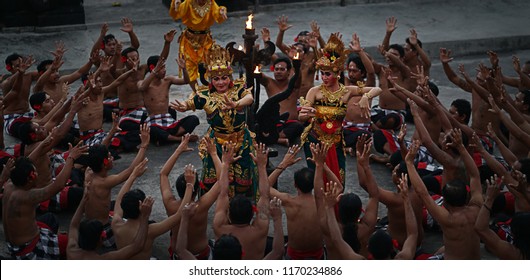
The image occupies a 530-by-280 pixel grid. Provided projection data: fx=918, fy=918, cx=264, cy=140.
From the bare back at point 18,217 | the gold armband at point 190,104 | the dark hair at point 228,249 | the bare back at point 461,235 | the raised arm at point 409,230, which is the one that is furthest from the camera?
the gold armband at point 190,104

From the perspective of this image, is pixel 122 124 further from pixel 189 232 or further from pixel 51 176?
pixel 189 232

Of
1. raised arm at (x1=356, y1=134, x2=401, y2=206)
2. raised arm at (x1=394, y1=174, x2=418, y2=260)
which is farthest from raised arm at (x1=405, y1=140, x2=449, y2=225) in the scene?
raised arm at (x1=356, y1=134, x2=401, y2=206)

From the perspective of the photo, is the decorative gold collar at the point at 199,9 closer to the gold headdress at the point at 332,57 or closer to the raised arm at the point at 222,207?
the gold headdress at the point at 332,57

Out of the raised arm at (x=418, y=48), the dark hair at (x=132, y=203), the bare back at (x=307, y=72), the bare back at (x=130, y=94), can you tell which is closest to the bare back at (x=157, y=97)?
the bare back at (x=130, y=94)

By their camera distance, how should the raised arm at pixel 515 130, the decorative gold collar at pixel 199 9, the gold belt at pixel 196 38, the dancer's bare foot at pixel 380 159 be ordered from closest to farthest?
the raised arm at pixel 515 130
the dancer's bare foot at pixel 380 159
the decorative gold collar at pixel 199 9
the gold belt at pixel 196 38

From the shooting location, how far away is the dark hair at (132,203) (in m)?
7.76

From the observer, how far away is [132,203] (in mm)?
7770

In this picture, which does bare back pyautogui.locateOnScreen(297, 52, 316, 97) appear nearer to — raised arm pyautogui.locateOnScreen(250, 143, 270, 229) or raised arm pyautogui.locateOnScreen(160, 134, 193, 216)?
raised arm pyautogui.locateOnScreen(160, 134, 193, 216)

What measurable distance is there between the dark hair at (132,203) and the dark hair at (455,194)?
2.59 m

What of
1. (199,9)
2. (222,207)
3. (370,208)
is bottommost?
(370,208)

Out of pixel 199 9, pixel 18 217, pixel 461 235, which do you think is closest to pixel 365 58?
pixel 199 9

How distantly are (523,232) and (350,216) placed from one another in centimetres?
144

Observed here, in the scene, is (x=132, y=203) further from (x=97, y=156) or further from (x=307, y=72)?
(x=307, y=72)

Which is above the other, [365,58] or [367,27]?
[365,58]
